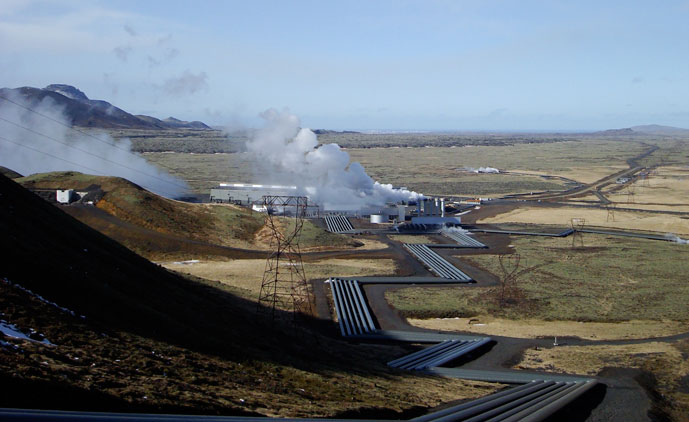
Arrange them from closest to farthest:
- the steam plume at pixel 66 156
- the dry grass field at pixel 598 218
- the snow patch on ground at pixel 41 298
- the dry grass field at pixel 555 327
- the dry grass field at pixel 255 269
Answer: the snow patch on ground at pixel 41 298, the dry grass field at pixel 555 327, the dry grass field at pixel 255 269, the dry grass field at pixel 598 218, the steam plume at pixel 66 156

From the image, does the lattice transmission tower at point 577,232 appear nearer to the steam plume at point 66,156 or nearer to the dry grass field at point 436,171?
the dry grass field at point 436,171

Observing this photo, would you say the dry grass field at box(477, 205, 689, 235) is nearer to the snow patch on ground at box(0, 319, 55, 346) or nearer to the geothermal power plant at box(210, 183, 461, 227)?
the geothermal power plant at box(210, 183, 461, 227)

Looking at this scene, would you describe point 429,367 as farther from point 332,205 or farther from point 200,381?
point 332,205

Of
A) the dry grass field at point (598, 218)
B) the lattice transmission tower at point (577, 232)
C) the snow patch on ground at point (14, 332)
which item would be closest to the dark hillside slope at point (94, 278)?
the snow patch on ground at point (14, 332)

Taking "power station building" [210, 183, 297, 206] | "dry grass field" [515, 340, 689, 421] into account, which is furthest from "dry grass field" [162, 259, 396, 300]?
"power station building" [210, 183, 297, 206]

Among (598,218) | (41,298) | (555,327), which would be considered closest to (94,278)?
(41,298)

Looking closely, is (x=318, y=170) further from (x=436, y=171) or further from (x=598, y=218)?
(x=436, y=171)

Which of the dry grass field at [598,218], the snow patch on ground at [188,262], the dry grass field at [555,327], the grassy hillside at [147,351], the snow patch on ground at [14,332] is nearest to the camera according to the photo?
the grassy hillside at [147,351]
